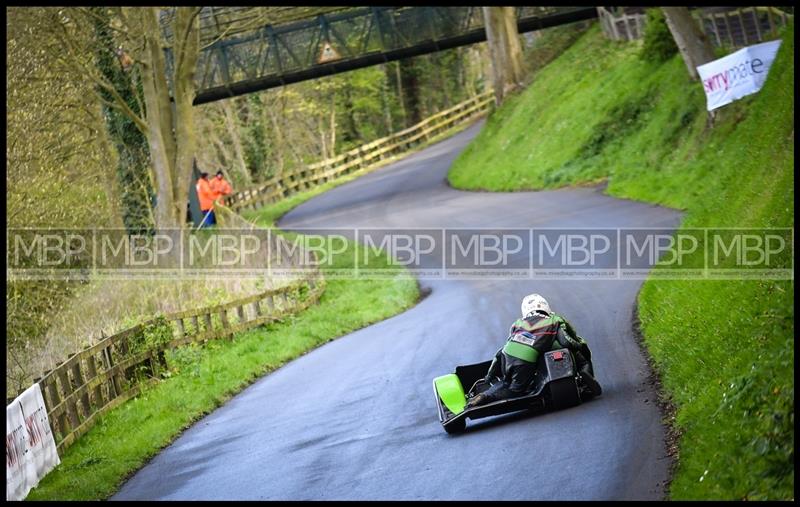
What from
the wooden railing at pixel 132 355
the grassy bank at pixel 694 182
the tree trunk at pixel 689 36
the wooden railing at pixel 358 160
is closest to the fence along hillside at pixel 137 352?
the wooden railing at pixel 132 355

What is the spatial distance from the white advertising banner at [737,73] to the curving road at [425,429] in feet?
13.4

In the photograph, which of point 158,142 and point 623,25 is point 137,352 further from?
point 623,25

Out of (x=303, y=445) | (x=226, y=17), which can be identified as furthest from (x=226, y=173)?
(x=303, y=445)

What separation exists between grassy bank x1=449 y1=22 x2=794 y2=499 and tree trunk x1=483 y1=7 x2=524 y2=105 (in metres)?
0.97

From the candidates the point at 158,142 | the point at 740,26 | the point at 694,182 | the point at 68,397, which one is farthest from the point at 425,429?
the point at 740,26

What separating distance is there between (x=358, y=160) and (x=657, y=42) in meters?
24.9

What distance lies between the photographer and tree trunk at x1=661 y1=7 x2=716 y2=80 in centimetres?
2827

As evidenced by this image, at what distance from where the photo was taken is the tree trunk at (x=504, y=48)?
142 feet

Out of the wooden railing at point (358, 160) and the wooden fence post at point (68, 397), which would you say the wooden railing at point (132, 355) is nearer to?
the wooden fence post at point (68, 397)

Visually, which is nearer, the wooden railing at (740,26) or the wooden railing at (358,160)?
the wooden railing at (740,26)

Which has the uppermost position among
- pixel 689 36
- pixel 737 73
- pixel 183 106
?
pixel 183 106

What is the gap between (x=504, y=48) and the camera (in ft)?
149

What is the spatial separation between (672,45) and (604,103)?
324 centimetres

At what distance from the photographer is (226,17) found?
45.1 metres
